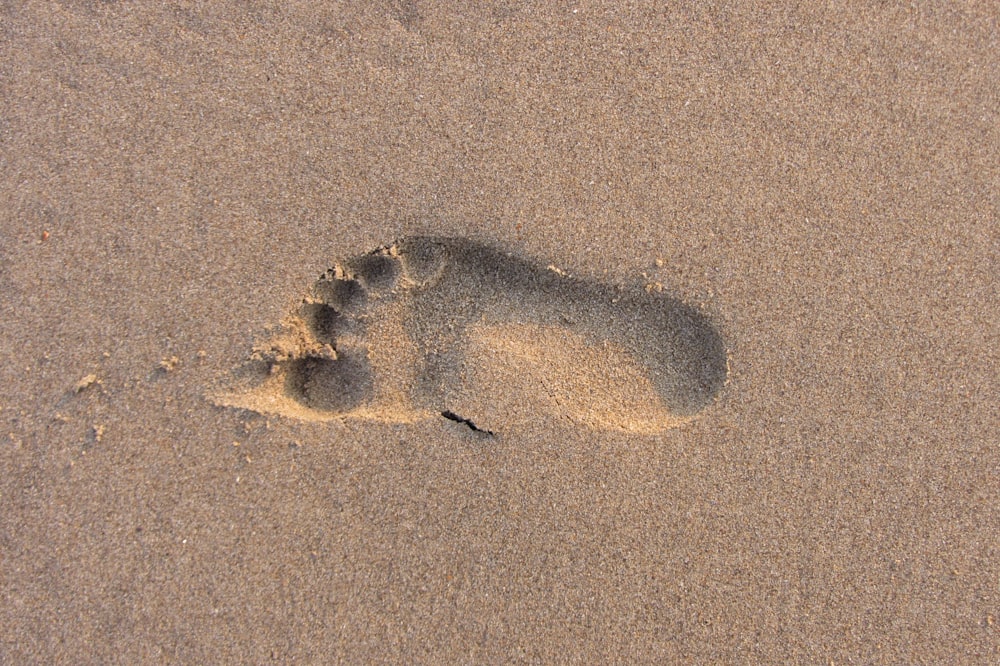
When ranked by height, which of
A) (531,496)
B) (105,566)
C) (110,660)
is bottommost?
(110,660)

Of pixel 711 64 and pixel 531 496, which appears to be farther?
pixel 711 64

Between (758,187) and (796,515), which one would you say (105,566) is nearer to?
(796,515)

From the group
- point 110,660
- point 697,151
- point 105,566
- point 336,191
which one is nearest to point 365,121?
point 336,191
